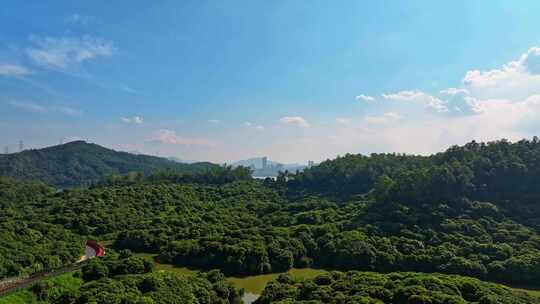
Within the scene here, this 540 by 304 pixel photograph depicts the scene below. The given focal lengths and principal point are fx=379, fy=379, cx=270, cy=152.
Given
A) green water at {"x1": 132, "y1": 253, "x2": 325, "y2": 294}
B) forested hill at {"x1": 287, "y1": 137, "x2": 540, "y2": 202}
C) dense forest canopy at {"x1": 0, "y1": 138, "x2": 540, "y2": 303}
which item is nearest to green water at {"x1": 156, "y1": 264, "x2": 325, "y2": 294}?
green water at {"x1": 132, "y1": 253, "x2": 325, "y2": 294}

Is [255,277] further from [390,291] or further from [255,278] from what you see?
[390,291]

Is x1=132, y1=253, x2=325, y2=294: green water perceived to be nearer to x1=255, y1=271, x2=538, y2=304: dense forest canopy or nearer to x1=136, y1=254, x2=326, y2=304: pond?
x1=136, y1=254, x2=326, y2=304: pond

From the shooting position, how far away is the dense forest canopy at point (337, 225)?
153 ft

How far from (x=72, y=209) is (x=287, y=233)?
40.1 metres

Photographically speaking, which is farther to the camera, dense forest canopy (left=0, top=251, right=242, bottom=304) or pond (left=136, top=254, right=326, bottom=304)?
pond (left=136, top=254, right=326, bottom=304)

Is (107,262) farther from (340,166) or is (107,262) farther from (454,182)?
(340,166)

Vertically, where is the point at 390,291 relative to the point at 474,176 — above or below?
below

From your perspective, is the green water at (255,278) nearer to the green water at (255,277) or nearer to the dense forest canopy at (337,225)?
the green water at (255,277)

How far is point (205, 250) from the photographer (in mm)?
51969

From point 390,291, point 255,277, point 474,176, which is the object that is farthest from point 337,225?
point 474,176

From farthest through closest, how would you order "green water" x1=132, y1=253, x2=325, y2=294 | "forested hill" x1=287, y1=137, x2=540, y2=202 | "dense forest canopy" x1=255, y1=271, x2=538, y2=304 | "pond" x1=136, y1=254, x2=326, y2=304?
"forested hill" x1=287, y1=137, x2=540, y2=202
"green water" x1=132, y1=253, x2=325, y2=294
"pond" x1=136, y1=254, x2=326, y2=304
"dense forest canopy" x1=255, y1=271, x2=538, y2=304

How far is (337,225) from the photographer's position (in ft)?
204

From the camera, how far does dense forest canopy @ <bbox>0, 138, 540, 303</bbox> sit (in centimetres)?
4678

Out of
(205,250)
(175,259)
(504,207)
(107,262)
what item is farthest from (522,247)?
(107,262)
